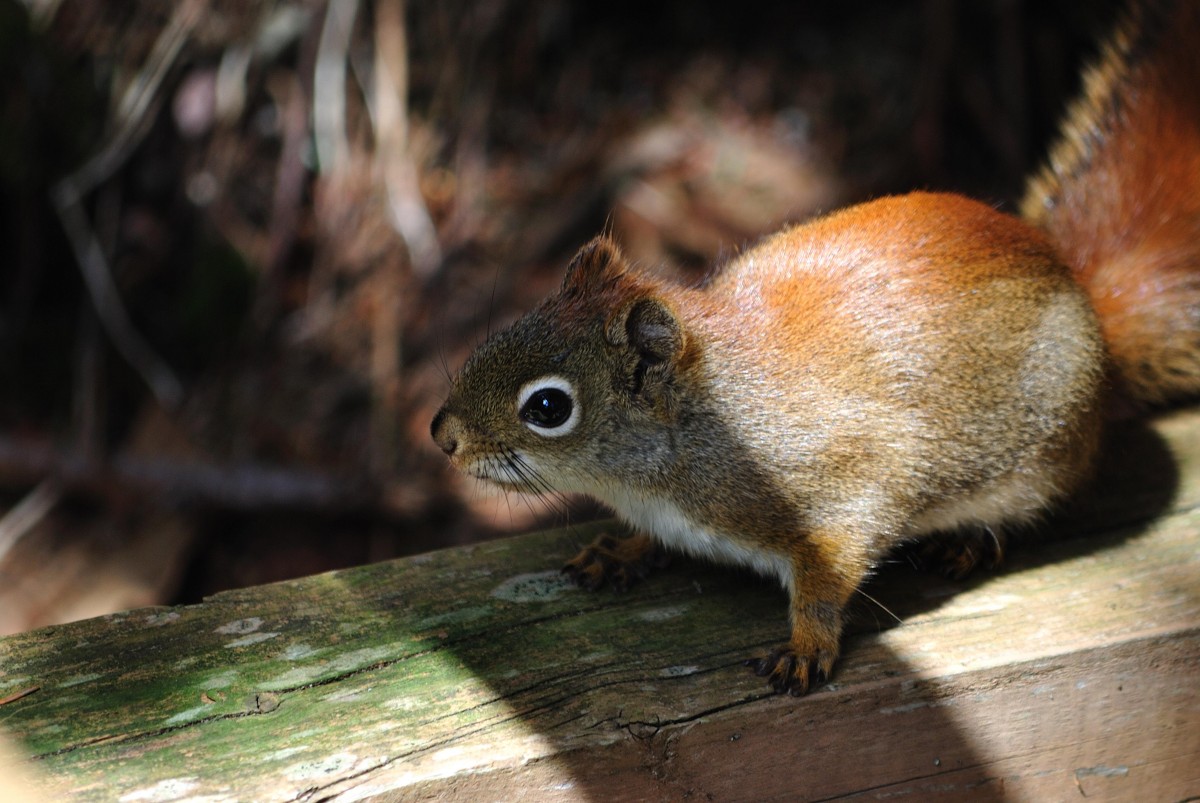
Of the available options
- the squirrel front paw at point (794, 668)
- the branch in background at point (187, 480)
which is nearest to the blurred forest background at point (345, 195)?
the branch in background at point (187, 480)

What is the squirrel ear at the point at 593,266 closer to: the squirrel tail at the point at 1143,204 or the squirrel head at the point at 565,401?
the squirrel head at the point at 565,401

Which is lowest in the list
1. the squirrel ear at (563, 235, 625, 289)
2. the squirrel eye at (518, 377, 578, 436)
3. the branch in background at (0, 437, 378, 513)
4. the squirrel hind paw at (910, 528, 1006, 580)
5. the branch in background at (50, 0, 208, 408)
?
the squirrel hind paw at (910, 528, 1006, 580)

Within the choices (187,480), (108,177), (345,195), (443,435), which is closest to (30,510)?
(187,480)

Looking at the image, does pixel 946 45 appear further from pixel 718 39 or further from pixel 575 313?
pixel 575 313

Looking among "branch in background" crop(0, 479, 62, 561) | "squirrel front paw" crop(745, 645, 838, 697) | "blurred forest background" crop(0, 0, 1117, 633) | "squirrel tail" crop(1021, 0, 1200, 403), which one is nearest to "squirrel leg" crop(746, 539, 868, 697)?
"squirrel front paw" crop(745, 645, 838, 697)

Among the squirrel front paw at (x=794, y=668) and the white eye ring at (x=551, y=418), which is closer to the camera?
the squirrel front paw at (x=794, y=668)

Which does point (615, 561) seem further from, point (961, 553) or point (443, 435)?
point (961, 553)

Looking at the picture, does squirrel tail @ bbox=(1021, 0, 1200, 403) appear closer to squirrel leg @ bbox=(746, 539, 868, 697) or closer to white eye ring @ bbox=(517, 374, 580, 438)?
squirrel leg @ bbox=(746, 539, 868, 697)
